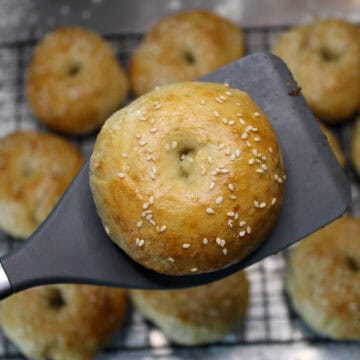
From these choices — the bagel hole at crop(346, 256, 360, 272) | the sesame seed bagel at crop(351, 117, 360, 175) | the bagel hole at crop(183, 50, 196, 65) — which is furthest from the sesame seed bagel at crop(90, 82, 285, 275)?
the bagel hole at crop(183, 50, 196, 65)

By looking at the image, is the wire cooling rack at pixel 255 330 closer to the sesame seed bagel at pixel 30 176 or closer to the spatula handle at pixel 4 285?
the sesame seed bagel at pixel 30 176

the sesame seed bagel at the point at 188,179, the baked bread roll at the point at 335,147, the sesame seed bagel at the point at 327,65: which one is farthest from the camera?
the sesame seed bagel at the point at 327,65

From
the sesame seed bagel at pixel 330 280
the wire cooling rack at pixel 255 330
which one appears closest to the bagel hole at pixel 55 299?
the wire cooling rack at pixel 255 330

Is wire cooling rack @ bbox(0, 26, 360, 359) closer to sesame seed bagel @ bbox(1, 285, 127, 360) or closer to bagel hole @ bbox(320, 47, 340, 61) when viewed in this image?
sesame seed bagel @ bbox(1, 285, 127, 360)

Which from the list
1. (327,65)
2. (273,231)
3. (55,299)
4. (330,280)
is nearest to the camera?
(273,231)

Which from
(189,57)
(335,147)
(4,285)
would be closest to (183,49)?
(189,57)

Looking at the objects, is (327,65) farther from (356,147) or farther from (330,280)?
(330,280)

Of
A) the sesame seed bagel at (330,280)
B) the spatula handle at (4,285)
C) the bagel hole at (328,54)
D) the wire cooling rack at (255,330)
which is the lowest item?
the wire cooling rack at (255,330)
